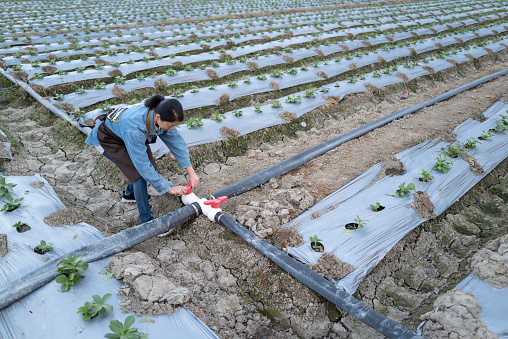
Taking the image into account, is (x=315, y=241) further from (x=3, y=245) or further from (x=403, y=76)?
(x=403, y=76)

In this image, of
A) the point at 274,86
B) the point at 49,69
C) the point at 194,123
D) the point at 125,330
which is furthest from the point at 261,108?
the point at 49,69

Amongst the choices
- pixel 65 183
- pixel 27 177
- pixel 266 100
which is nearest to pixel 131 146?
pixel 27 177

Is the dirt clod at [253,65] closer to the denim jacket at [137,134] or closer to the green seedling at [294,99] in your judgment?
the green seedling at [294,99]

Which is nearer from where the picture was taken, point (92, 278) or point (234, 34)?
point (92, 278)

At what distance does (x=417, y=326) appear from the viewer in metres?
2.50

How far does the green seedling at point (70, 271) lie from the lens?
93.8 inches

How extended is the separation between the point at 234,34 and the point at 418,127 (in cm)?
864

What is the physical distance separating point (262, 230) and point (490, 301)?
2.06 metres

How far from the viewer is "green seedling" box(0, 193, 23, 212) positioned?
3.15 m

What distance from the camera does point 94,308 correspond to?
2189mm

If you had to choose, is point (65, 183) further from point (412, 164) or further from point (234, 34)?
point (234, 34)

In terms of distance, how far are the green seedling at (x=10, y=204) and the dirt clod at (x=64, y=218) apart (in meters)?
0.38

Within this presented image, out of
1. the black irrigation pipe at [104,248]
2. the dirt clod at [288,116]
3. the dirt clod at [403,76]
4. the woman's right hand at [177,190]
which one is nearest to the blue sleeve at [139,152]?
the woman's right hand at [177,190]

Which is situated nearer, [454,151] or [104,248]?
[104,248]
